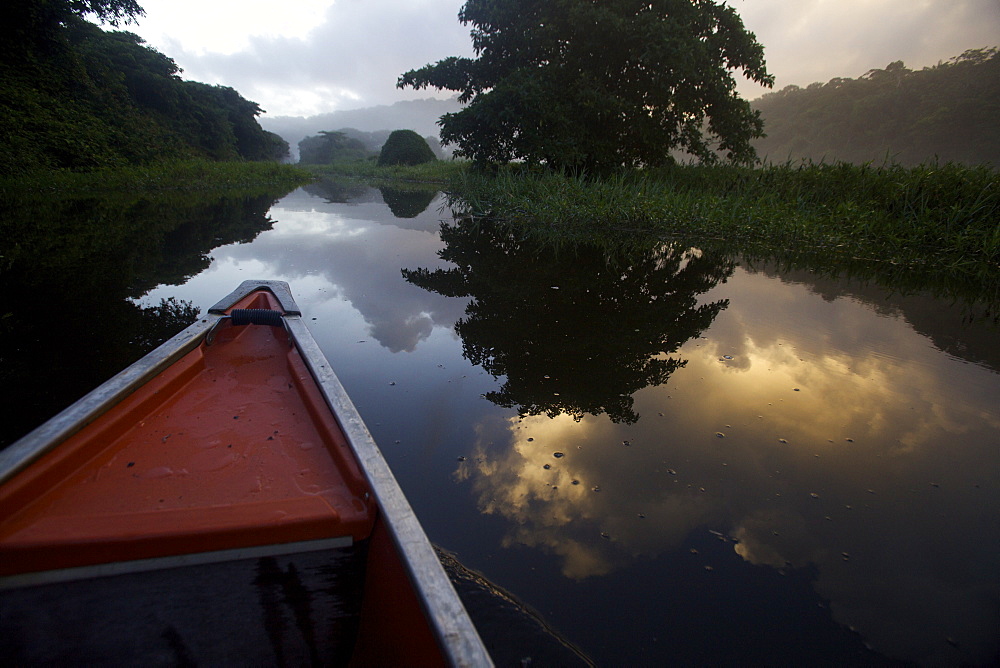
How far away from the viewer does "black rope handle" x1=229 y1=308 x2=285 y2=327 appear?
6.88 ft

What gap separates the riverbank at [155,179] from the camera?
1122cm

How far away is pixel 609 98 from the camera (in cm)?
1188

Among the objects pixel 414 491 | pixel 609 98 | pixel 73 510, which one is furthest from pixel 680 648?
pixel 609 98

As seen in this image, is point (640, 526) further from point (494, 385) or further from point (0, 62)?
point (0, 62)

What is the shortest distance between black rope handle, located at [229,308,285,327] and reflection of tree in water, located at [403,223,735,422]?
1.16 metres

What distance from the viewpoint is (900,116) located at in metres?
41.9

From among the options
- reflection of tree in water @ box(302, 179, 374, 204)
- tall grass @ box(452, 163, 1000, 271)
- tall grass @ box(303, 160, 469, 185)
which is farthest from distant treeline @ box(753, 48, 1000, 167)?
reflection of tree in water @ box(302, 179, 374, 204)

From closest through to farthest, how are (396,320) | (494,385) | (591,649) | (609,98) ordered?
(591,649) → (494,385) → (396,320) → (609,98)

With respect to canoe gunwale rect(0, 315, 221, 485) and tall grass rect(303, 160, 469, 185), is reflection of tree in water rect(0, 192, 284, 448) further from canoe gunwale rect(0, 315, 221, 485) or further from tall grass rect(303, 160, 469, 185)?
tall grass rect(303, 160, 469, 185)

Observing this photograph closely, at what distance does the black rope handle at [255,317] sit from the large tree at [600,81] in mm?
11025

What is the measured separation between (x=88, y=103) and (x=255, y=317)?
21.4 metres

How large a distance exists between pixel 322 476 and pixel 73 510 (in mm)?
521

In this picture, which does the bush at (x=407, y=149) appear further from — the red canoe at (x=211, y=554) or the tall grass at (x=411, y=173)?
the red canoe at (x=211, y=554)

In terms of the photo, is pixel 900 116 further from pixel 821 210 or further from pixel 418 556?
pixel 418 556
